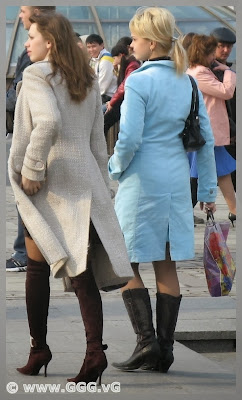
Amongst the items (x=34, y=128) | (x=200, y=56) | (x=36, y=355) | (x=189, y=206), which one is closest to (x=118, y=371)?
(x=36, y=355)

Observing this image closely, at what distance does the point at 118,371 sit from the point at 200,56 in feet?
15.2

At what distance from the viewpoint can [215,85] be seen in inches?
377

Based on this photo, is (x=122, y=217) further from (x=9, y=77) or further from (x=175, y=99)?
(x=9, y=77)

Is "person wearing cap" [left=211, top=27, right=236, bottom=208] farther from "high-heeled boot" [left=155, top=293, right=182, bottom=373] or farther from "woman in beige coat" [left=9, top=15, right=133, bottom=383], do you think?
"woman in beige coat" [left=9, top=15, right=133, bottom=383]

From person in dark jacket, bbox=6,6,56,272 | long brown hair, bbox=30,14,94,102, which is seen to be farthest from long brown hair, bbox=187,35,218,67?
long brown hair, bbox=30,14,94,102

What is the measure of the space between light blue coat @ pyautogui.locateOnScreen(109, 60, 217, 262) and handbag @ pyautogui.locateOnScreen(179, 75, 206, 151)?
3 centimetres

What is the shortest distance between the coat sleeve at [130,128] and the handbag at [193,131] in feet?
0.88

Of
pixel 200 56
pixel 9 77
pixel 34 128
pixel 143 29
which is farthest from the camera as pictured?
pixel 9 77

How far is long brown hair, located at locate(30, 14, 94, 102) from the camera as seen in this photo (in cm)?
478

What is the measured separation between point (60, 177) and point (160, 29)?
90cm

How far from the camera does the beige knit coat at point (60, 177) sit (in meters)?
4.71

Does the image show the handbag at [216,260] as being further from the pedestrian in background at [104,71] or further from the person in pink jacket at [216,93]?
the pedestrian in background at [104,71]

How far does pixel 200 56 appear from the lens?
30.9 feet

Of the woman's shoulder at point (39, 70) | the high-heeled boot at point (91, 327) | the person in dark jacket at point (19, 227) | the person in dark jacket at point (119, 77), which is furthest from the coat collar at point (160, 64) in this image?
the person in dark jacket at point (119, 77)
